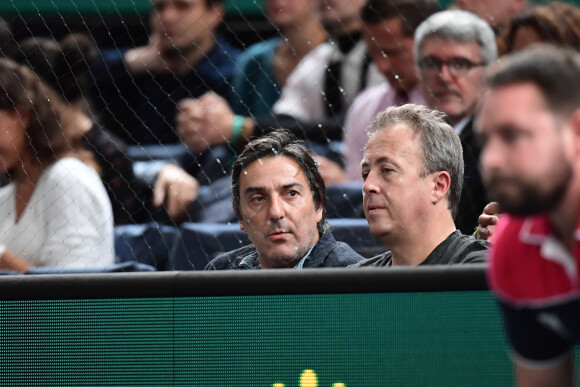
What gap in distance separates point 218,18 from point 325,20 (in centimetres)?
56

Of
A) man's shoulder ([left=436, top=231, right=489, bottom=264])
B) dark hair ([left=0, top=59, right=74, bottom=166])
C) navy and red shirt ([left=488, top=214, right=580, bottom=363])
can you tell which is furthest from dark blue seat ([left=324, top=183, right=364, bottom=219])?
navy and red shirt ([left=488, top=214, right=580, bottom=363])

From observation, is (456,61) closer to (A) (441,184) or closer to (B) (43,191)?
(A) (441,184)

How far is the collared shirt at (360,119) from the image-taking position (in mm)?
3928

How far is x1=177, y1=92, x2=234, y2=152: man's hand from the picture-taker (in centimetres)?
433

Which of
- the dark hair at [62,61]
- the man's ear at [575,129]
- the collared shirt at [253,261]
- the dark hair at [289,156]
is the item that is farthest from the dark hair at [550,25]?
the man's ear at [575,129]

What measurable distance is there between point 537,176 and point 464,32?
1996 mm

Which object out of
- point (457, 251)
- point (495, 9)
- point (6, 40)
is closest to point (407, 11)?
point (495, 9)

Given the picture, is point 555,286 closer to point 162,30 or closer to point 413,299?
point 413,299

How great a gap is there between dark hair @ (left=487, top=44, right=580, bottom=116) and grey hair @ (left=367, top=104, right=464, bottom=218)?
1.32 metres

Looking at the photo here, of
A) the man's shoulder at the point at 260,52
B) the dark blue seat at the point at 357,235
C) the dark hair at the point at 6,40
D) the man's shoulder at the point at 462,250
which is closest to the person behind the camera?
the man's shoulder at the point at 462,250

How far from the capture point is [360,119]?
3990mm

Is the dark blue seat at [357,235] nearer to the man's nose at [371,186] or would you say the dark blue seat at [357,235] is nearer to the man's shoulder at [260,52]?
the man's nose at [371,186]

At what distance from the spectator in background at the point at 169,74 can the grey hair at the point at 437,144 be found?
1621 mm

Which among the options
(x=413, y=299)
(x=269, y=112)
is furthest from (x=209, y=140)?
(x=413, y=299)
